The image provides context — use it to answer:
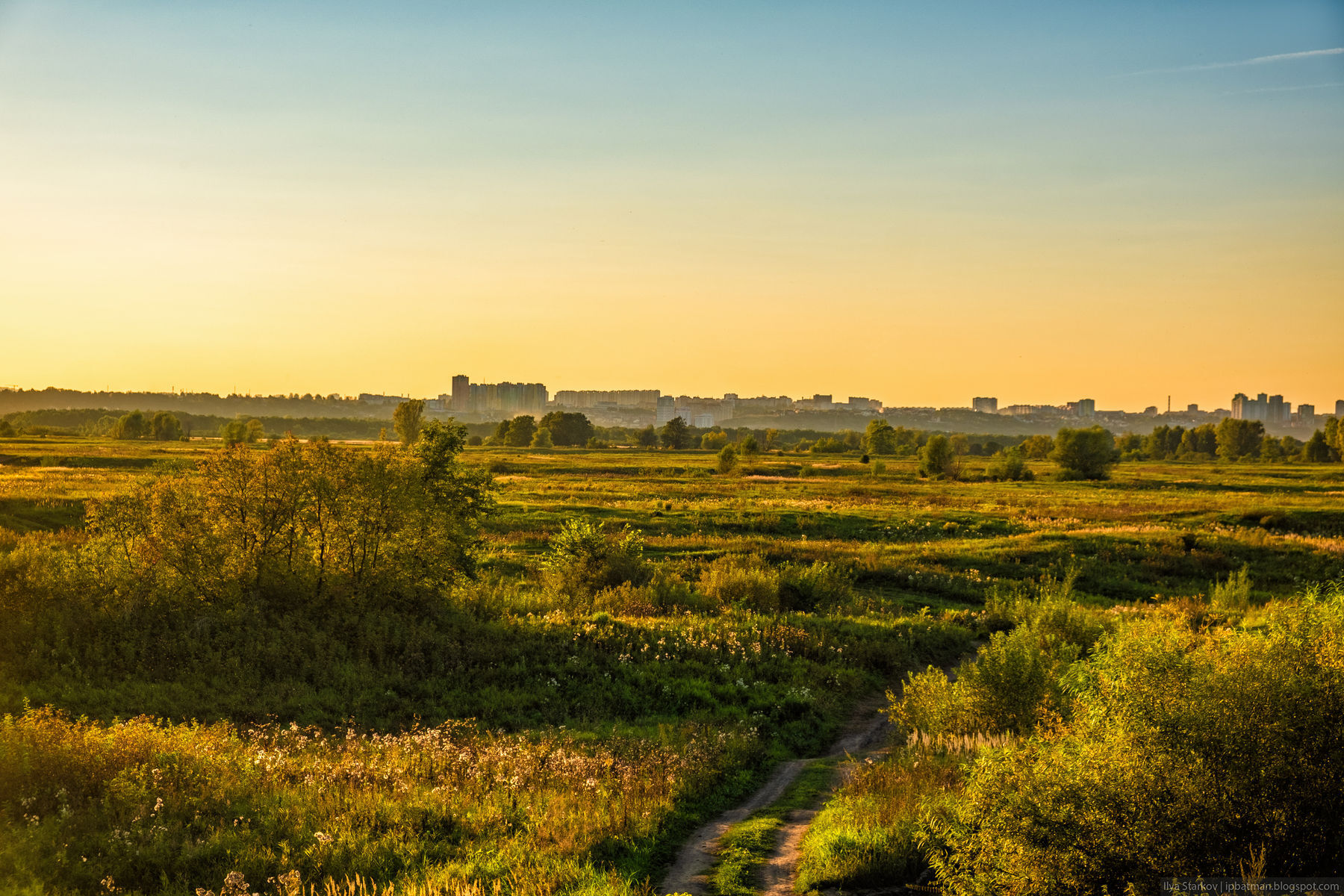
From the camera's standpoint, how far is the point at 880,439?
15525 cm

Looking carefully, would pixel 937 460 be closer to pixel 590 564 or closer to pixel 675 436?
pixel 590 564


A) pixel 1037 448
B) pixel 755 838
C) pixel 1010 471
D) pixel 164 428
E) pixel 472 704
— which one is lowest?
pixel 472 704

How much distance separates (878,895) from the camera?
27.1 feet

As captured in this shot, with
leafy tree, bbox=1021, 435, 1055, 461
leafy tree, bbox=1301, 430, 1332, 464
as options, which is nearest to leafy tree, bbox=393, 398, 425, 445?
leafy tree, bbox=1021, 435, 1055, 461

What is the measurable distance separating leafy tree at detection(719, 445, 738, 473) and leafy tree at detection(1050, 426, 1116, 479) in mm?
39411

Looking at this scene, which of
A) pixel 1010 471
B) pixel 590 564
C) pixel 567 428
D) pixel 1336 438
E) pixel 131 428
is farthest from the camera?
pixel 567 428

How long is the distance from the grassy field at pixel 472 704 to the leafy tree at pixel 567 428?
14225cm

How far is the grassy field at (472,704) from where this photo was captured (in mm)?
8945

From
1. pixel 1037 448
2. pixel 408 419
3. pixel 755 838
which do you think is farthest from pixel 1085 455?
pixel 755 838

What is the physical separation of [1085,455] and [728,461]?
42.7 metres

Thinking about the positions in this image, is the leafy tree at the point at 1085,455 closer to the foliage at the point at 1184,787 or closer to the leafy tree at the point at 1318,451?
the leafy tree at the point at 1318,451

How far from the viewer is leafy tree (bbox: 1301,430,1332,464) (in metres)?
143

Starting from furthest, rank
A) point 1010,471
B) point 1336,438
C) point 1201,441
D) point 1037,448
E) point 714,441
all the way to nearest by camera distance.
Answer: point 1201,441
point 714,441
point 1037,448
point 1336,438
point 1010,471

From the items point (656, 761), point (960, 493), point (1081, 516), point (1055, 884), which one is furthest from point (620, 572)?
point (960, 493)
